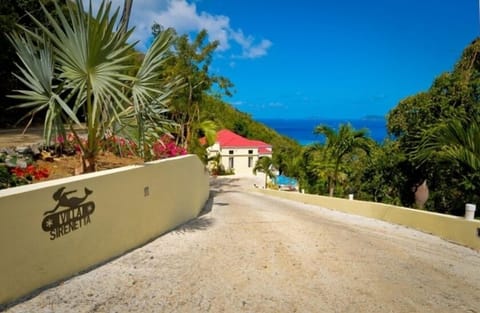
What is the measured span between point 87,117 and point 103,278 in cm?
243

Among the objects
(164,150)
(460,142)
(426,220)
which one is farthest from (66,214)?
(426,220)

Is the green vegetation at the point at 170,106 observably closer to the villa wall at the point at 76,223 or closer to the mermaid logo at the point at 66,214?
the villa wall at the point at 76,223

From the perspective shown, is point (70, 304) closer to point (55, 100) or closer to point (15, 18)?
point (55, 100)

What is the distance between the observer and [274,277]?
4062 mm

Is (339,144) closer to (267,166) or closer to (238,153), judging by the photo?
(267,166)

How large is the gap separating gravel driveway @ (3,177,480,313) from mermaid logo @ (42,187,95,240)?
1.85 ft

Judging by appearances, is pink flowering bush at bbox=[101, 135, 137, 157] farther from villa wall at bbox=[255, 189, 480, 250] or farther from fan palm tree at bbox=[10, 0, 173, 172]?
villa wall at bbox=[255, 189, 480, 250]

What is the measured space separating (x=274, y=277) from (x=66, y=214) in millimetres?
2475

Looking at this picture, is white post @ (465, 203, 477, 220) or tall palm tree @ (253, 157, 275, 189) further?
tall palm tree @ (253, 157, 275, 189)

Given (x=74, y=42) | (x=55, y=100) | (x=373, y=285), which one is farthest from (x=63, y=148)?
(x=373, y=285)

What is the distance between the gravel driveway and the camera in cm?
329

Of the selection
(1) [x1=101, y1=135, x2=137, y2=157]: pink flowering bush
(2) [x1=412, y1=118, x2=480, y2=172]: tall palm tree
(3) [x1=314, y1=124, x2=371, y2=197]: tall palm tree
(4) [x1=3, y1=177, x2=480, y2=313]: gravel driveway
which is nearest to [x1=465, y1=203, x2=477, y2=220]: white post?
(4) [x1=3, y1=177, x2=480, y2=313]: gravel driveway

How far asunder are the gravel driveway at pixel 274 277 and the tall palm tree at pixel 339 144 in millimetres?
8687

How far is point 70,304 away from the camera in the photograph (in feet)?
10.1
